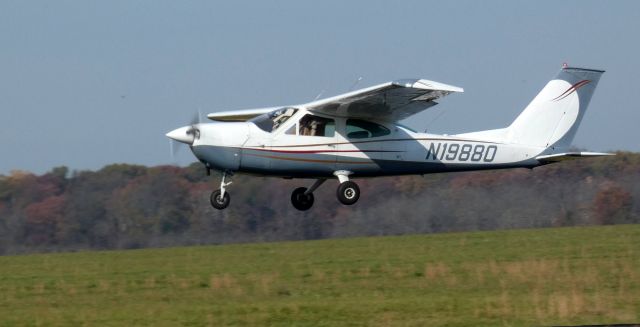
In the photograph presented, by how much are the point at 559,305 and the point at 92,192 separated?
1057 inches

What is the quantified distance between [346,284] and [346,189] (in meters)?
5.48

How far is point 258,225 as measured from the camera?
35750 millimetres

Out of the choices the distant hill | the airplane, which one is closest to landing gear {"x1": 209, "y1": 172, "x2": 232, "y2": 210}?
the airplane

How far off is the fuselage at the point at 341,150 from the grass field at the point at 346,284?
1.69 meters

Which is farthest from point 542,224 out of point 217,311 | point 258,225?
point 217,311

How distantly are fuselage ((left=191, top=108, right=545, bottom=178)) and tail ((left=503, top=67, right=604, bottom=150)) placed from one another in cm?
30

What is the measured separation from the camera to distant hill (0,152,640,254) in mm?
36031

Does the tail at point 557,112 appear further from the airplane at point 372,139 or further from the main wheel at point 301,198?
the main wheel at point 301,198

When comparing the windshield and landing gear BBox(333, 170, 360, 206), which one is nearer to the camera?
the windshield

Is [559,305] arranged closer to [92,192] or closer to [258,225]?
[258,225]

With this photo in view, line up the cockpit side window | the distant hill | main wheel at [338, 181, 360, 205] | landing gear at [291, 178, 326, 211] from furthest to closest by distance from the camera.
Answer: the distant hill, landing gear at [291, 178, 326, 211], main wheel at [338, 181, 360, 205], the cockpit side window

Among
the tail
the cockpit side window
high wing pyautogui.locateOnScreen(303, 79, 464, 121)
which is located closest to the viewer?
high wing pyautogui.locateOnScreen(303, 79, 464, 121)

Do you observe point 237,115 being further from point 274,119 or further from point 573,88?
point 573,88

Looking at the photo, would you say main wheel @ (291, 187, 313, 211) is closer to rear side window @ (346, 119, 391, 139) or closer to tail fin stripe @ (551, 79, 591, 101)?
rear side window @ (346, 119, 391, 139)
